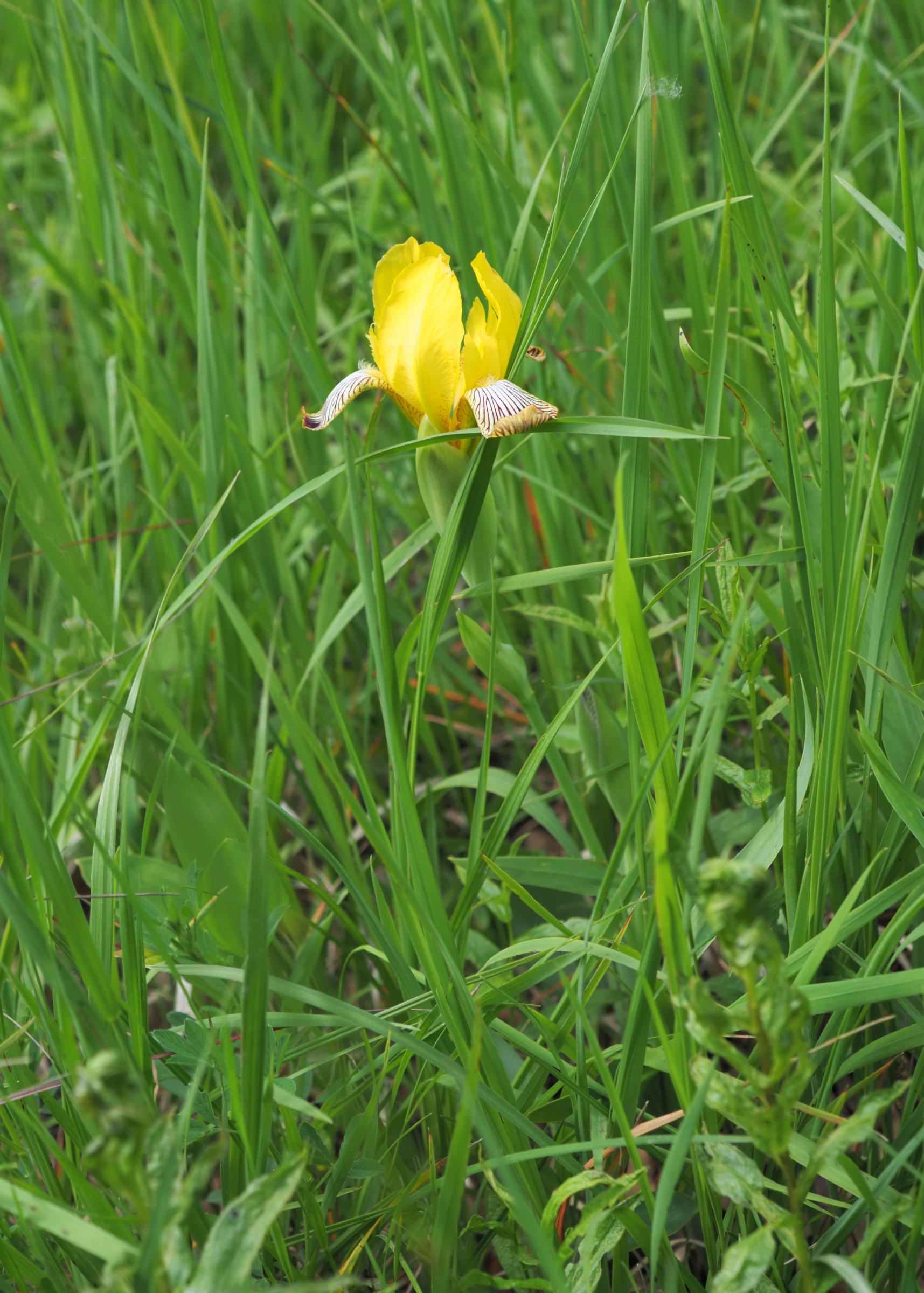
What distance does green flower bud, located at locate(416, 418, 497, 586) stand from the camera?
932 millimetres

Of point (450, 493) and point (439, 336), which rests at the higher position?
point (439, 336)

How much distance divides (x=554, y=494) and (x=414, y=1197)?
81cm

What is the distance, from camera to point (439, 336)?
2.95 ft

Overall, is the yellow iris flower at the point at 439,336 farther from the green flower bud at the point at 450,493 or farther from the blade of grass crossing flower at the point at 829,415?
the blade of grass crossing flower at the point at 829,415

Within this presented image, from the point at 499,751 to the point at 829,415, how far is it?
33.3 inches

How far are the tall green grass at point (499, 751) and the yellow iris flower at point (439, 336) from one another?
0.07 meters

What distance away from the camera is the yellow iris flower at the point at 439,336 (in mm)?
898

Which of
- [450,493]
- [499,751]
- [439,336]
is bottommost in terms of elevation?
[499,751]

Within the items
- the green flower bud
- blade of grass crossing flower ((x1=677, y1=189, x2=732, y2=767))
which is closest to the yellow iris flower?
the green flower bud

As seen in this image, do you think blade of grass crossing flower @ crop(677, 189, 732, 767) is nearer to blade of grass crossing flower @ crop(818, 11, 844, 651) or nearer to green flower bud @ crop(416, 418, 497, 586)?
blade of grass crossing flower @ crop(818, 11, 844, 651)

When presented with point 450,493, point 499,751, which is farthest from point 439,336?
point 499,751

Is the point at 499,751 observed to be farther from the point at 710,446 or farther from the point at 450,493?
the point at 710,446

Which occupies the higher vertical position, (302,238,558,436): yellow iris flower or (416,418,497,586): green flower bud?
(302,238,558,436): yellow iris flower

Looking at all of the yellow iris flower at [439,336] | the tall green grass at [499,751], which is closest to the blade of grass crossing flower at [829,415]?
the tall green grass at [499,751]
